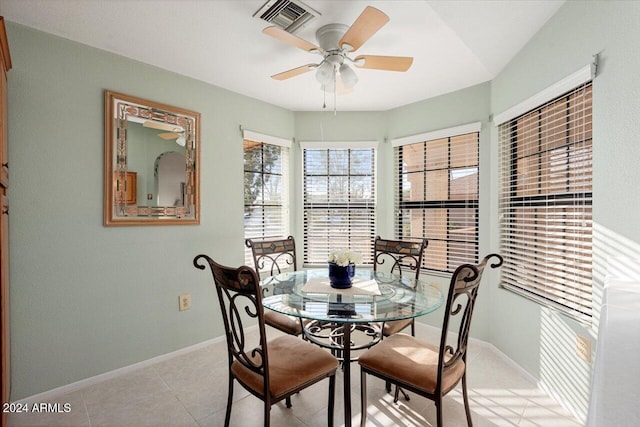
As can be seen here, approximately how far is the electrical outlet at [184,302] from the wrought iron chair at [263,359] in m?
1.27

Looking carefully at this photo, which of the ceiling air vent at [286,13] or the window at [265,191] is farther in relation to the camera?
the window at [265,191]

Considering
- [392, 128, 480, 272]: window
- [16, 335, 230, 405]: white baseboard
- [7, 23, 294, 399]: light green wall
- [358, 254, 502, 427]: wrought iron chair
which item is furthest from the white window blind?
[16, 335, 230, 405]: white baseboard

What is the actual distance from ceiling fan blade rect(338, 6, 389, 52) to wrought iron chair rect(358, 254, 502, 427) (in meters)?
1.27

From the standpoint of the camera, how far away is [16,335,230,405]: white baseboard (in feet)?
6.75

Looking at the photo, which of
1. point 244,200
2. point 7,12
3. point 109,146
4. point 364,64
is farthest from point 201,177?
point 364,64

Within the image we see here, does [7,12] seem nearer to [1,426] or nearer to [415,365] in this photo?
[1,426]

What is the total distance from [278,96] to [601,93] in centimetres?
263

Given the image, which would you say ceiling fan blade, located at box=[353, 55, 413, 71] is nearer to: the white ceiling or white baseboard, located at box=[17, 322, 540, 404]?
the white ceiling

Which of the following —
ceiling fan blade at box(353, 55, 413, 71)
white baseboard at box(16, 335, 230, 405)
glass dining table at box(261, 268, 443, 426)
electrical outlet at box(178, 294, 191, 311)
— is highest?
ceiling fan blade at box(353, 55, 413, 71)

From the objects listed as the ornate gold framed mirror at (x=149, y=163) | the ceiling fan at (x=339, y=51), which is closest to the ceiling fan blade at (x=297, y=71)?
the ceiling fan at (x=339, y=51)

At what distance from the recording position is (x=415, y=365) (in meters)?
1.61

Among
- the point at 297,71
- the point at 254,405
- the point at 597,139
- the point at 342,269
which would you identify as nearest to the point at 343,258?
the point at 342,269

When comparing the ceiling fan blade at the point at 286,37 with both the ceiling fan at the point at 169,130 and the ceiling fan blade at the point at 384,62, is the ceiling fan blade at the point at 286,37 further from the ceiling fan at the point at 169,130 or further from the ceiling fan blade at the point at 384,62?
the ceiling fan at the point at 169,130

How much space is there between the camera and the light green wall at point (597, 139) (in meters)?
1.47
